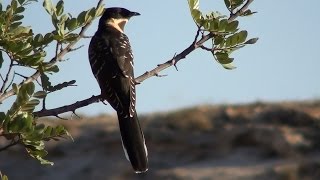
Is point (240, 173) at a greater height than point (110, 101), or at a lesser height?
lesser

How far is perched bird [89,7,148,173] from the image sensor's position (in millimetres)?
4277

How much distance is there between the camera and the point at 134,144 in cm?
427

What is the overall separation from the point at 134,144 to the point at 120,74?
0.82m

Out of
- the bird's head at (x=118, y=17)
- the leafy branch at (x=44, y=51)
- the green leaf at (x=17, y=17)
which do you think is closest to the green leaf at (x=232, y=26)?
the leafy branch at (x=44, y=51)

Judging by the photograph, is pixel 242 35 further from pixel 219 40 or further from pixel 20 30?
pixel 20 30

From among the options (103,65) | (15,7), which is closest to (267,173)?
(103,65)

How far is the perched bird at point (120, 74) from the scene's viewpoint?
428cm

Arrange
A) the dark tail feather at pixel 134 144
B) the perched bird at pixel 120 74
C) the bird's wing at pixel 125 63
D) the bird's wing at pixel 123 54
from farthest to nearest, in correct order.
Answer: the bird's wing at pixel 123 54
the bird's wing at pixel 125 63
the perched bird at pixel 120 74
the dark tail feather at pixel 134 144

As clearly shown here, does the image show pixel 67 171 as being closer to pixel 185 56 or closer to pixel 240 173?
pixel 240 173

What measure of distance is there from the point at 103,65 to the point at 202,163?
21.9 meters

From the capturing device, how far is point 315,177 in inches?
880

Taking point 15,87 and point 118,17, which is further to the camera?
point 118,17

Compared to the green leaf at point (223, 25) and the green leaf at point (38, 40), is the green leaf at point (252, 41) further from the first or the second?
the green leaf at point (38, 40)

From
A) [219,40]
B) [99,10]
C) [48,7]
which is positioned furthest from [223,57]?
[48,7]
